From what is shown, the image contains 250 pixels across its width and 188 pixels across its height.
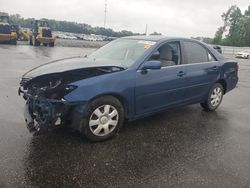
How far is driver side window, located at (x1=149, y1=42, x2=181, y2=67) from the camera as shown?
5.09 metres

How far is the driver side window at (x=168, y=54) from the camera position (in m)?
5.09

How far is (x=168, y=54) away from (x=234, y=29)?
8586 centimetres

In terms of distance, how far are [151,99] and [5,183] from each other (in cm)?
258

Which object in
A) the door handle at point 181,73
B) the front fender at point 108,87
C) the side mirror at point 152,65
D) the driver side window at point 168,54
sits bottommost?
the front fender at point 108,87

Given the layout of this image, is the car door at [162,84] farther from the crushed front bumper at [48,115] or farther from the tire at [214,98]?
the crushed front bumper at [48,115]

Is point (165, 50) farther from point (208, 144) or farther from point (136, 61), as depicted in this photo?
point (208, 144)

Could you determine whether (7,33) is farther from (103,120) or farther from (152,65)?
(103,120)

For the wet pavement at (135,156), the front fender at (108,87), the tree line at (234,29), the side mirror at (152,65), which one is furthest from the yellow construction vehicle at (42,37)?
the tree line at (234,29)

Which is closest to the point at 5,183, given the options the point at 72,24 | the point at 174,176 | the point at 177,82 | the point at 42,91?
the point at 42,91

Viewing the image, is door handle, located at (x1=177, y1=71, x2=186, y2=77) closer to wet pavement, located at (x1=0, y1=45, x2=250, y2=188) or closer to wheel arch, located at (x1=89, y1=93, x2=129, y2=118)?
wet pavement, located at (x1=0, y1=45, x2=250, y2=188)

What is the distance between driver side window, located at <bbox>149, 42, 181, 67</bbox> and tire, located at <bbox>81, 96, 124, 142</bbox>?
3.59 ft

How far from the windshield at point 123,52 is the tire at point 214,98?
201 centimetres

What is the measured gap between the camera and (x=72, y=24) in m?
97.5

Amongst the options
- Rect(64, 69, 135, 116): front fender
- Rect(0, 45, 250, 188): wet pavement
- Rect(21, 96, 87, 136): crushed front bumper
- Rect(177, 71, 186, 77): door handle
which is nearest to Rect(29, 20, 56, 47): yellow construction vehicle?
Rect(0, 45, 250, 188): wet pavement
